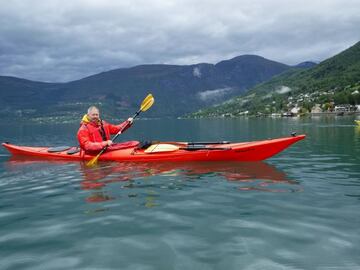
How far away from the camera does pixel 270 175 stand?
15.6 meters

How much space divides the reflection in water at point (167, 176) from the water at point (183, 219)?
42mm

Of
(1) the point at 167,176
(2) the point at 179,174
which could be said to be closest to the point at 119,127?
(2) the point at 179,174

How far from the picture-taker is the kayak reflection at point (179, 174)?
13336 millimetres

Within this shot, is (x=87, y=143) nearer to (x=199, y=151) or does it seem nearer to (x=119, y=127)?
(x=119, y=127)

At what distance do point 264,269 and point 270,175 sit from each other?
9.40 metres

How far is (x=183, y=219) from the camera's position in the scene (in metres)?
9.47

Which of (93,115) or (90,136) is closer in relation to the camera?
(93,115)

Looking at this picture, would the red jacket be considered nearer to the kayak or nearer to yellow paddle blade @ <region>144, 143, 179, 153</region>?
the kayak

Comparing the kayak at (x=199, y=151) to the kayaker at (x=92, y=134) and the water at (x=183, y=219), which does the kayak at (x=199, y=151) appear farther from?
the water at (x=183, y=219)

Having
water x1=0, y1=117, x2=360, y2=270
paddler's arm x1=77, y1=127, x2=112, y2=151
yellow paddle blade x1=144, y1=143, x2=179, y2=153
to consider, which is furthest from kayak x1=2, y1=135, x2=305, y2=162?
water x1=0, y1=117, x2=360, y2=270

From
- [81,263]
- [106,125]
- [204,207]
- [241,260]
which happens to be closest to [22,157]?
[106,125]

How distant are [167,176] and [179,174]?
637 millimetres

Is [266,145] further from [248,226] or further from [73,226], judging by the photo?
[73,226]

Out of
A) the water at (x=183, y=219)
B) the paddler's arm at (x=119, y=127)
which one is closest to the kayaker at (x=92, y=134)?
the paddler's arm at (x=119, y=127)
